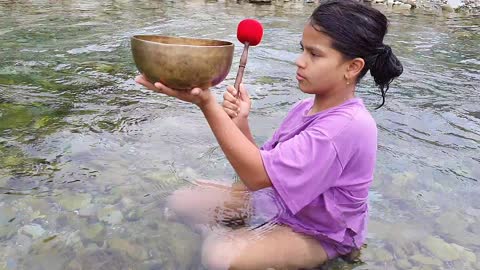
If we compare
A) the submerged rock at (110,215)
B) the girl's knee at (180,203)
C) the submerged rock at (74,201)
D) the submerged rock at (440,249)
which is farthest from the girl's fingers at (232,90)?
the submerged rock at (440,249)

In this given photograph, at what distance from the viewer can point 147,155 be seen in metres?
3.84

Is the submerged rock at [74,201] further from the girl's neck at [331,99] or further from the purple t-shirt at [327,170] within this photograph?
the girl's neck at [331,99]

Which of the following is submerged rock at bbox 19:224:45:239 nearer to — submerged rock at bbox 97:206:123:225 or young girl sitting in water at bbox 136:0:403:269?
submerged rock at bbox 97:206:123:225

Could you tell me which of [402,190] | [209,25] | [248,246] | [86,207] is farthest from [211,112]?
[209,25]

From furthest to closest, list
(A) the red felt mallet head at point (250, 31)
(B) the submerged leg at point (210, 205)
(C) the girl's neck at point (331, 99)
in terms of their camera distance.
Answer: (B) the submerged leg at point (210, 205), (C) the girl's neck at point (331, 99), (A) the red felt mallet head at point (250, 31)

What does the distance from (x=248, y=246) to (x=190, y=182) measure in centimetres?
100

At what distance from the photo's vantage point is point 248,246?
2.54 metres

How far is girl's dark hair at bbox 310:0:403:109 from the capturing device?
2.27 m

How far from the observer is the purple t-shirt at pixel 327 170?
7.23 ft

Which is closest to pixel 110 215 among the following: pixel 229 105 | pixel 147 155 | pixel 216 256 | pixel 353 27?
pixel 216 256

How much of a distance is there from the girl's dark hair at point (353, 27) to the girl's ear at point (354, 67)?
20mm

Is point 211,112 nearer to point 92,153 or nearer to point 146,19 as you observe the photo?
point 92,153

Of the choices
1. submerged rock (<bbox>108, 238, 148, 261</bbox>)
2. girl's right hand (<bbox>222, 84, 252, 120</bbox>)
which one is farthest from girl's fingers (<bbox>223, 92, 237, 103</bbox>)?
submerged rock (<bbox>108, 238, 148, 261</bbox>)

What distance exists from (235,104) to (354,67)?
58 cm
